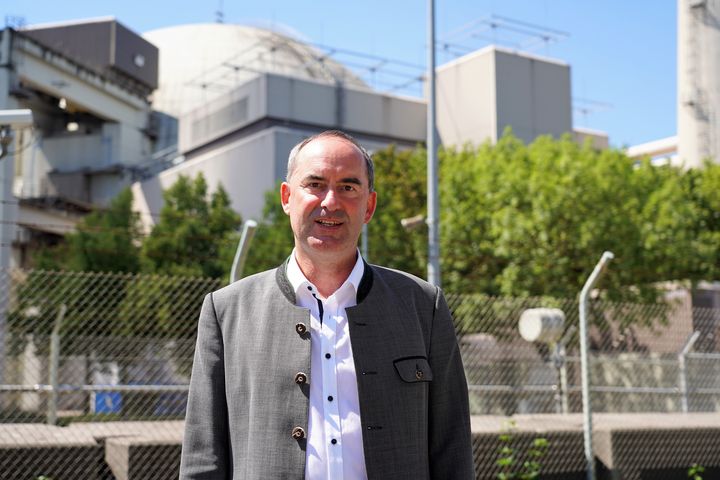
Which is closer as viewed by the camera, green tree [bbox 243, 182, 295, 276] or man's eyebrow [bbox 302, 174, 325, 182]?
man's eyebrow [bbox 302, 174, 325, 182]

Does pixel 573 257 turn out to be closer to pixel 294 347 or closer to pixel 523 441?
pixel 523 441

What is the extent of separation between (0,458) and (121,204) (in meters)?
31.4

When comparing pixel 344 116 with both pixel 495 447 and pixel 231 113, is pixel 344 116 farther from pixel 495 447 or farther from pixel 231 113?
pixel 495 447

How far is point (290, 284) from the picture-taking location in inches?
99.7

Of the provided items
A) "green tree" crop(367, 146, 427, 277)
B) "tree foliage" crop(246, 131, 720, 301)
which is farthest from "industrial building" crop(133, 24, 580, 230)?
"tree foliage" crop(246, 131, 720, 301)

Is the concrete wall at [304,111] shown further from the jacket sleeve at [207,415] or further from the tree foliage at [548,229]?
the jacket sleeve at [207,415]

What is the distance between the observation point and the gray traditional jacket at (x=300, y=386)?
7.68ft

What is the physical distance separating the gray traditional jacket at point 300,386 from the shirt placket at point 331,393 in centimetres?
5

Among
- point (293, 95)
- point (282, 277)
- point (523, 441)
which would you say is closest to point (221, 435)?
point (282, 277)

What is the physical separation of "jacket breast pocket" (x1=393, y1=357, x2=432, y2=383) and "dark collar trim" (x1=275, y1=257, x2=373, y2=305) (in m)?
0.22

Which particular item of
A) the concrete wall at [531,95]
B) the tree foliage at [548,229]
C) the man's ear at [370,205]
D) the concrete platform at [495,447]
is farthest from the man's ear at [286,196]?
the concrete wall at [531,95]

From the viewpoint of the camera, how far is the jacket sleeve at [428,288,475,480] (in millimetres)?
2471

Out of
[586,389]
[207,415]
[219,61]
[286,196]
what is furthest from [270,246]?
[219,61]

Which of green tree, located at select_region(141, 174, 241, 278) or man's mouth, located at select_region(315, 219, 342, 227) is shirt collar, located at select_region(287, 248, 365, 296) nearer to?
man's mouth, located at select_region(315, 219, 342, 227)
